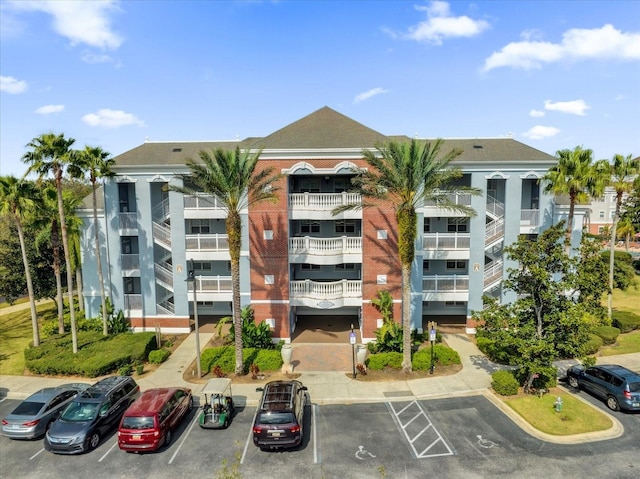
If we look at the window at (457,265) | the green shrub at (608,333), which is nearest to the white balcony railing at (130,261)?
the window at (457,265)

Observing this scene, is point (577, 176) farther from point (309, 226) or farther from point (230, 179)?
point (230, 179)

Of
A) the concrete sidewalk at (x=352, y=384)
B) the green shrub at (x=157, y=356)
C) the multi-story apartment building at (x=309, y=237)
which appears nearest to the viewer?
the concrete sidewalk at (x=352, y=384)

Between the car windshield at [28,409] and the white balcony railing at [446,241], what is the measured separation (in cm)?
2352

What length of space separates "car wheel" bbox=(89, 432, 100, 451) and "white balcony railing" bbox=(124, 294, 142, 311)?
48.1ft

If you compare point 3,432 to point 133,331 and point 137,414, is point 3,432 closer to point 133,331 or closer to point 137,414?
point 137,414

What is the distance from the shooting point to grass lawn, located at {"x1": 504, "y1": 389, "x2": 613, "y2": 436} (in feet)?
51.8

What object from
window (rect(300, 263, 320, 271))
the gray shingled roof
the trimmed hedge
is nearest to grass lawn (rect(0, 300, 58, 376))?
the trimmed hedge

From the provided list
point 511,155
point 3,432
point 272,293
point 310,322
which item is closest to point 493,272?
point 511,155

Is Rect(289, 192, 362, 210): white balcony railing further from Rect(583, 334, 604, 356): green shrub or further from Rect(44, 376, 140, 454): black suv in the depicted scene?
Rect(583, 334, 604, 356): green shrub

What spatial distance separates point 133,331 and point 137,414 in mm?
15765

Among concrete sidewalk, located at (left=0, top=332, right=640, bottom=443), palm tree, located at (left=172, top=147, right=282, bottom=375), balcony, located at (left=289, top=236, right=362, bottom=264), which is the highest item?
palm tree, located at (left=172, top=147, right=282, bottom=375)

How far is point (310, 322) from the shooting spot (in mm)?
30594

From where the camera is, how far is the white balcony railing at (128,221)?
28297 millimetres

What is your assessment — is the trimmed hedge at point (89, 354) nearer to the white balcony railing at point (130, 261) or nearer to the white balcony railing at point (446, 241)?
the white balcony railing at point (130, 261)
